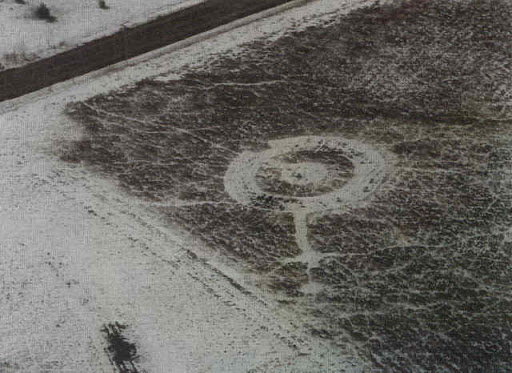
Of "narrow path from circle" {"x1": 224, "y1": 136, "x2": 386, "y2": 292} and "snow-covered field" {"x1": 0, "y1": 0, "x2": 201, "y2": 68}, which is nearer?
"narrow path from circle" {"x1": 224, "y1": 136, "x2": 386, "y2": 292}

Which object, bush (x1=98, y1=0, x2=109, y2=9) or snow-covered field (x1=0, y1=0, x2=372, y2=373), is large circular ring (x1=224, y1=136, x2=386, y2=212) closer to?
snow-covered field (x1=0, y1=0, x2=372, y2=373)

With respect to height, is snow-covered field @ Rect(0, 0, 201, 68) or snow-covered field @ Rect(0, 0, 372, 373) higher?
snow-covered field @ Rect(0, 0, 201, 68)

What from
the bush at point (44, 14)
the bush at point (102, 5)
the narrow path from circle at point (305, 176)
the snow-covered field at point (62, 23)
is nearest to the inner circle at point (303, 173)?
the narrow path from circle at point (305, 176)

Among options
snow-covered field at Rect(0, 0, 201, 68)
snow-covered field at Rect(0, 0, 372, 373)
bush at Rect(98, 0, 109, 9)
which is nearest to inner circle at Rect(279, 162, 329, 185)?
snow-covered field at Rect(0, 0, 372, 373)

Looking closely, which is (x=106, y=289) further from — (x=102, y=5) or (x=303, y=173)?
(x=102, y=5)

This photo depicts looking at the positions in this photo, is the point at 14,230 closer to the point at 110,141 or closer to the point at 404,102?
the point at 110,141
